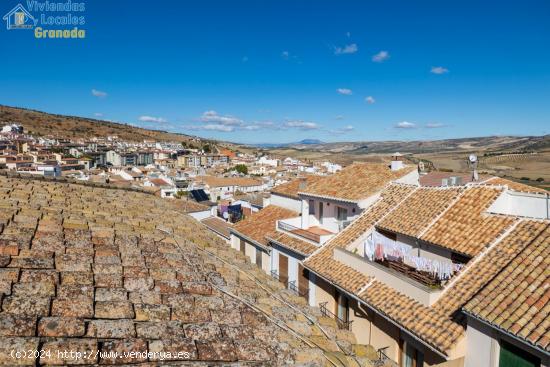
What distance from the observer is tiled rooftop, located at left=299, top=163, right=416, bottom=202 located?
58.5 ft

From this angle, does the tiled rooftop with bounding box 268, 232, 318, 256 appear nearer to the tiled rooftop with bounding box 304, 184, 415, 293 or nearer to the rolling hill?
the tiled rooftop with bounding box 304, 184, 415, 293

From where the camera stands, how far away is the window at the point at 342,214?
18469mm

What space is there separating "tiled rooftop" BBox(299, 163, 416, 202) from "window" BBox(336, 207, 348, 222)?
0.87m

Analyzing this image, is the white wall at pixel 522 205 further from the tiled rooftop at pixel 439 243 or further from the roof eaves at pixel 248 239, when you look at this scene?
the roof eaves at pixel 248 239

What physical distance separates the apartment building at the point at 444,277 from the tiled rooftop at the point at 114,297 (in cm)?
619

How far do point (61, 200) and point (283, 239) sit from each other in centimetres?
1358

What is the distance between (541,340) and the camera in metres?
6.72

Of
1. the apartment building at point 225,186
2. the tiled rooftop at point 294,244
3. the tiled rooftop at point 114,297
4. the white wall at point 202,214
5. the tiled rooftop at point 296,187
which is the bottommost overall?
the apartment building at point 225,186

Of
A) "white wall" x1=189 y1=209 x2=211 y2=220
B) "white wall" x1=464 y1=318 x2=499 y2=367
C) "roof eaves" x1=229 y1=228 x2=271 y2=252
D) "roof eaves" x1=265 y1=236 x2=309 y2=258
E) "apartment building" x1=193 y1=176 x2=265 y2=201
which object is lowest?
"apartment building" x1=193 y1=176 x2=265 y2=201

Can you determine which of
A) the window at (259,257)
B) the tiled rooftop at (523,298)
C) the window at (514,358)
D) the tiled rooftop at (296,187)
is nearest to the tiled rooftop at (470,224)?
the tiled rooftop at (523,298)

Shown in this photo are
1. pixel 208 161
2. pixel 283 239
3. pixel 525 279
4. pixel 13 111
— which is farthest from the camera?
pixel 13 111

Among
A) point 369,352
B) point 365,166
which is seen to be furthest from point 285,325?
point 365,166

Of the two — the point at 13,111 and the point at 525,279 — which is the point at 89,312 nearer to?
the point at 525,279

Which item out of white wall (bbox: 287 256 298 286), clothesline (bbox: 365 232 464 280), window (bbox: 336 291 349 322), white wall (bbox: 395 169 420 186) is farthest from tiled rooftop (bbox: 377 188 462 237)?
white wall (bbox: 287 256 298 286)
